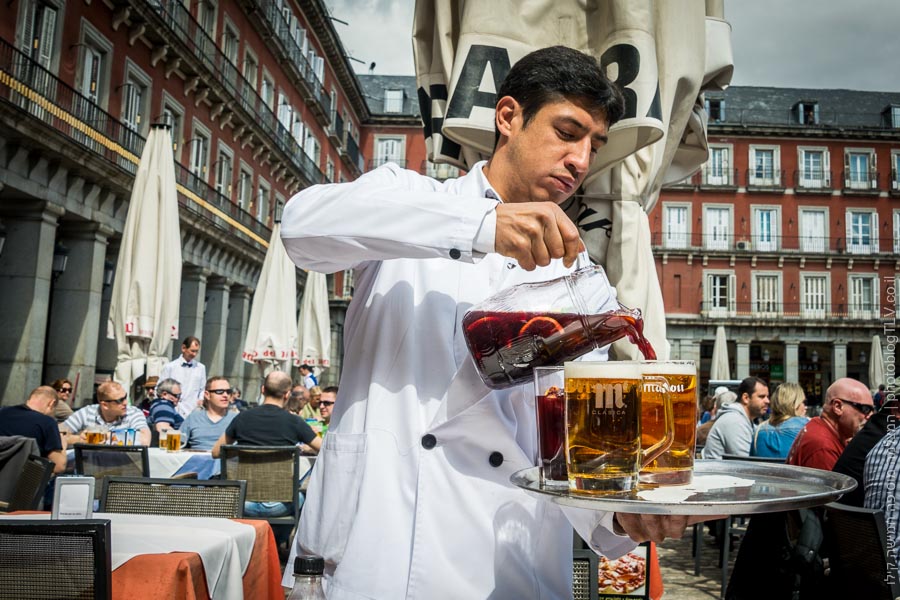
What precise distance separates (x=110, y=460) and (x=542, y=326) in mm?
5347

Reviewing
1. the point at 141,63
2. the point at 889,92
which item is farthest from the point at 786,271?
the point at 141,63

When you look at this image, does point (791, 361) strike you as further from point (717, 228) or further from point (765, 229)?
point (717, 228)

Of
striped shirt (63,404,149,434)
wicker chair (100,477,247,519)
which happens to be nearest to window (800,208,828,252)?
striped shirt (63,404,149,434)

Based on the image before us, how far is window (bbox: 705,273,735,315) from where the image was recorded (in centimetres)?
4253

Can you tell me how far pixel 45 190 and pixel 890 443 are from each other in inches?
555

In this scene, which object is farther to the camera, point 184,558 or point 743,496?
point 184,558

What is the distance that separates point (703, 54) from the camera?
271cm

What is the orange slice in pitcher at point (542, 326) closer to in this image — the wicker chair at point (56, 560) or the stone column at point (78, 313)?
the wicker chair at point (56, 560)

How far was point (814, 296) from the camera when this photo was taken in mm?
43031

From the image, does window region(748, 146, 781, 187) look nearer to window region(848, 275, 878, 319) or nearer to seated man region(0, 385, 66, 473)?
window region(848, 275, 878, 319)

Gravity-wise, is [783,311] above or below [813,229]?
below

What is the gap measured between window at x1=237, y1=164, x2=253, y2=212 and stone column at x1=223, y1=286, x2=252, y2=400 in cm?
265

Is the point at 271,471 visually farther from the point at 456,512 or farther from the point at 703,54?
the point at 456,512

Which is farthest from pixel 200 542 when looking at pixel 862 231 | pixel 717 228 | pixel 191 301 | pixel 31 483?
pixel 862 231
